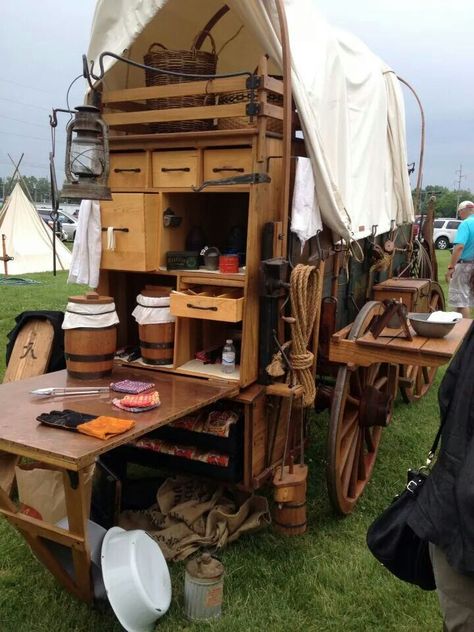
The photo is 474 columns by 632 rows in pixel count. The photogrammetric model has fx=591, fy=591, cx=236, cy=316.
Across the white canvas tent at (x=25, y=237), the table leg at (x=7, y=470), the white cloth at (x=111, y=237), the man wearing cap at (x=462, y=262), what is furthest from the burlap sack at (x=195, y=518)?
the white canvas tent at (x=25, y=237)

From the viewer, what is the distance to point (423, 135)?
5539mm

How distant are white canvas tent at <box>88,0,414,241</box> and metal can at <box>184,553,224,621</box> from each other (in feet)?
6.09

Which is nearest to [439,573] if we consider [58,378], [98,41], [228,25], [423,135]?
[58,378]

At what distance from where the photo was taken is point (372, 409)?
11.8ft

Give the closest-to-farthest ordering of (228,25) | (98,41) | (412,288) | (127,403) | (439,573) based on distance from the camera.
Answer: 1. (439,573)
2. (127,403)
3. (98,41)
4. (228,25)
5. (412,288)

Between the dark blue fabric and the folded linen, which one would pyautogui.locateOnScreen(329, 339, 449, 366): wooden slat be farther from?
the dark blue fabric

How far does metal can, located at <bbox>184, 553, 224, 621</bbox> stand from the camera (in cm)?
257

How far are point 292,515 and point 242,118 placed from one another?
2040 millimetres

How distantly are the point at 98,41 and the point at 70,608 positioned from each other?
110 inches

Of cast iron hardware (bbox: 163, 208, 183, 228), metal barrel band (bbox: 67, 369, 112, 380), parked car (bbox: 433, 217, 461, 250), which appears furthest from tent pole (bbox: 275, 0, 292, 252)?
parked car (bbox: 433, 217, 461, 250)

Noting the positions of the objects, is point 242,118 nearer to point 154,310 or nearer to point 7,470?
point 154,310

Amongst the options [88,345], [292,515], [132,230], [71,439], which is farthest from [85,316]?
[292,515]

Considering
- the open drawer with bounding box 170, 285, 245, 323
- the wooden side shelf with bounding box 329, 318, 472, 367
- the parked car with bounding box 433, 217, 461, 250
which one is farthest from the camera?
the parked car with bounding box 433, 217, 461, 250

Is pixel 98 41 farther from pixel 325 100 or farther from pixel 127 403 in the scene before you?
pixel 127 403
